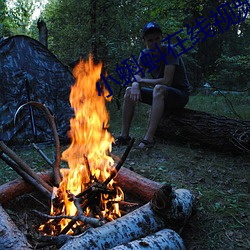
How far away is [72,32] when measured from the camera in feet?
23.1

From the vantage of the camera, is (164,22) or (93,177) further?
(164,22)

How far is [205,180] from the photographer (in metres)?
3.09

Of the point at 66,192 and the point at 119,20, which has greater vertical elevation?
the point at 119,20

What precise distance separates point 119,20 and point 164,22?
130 centimetres

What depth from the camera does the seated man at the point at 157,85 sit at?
402cm

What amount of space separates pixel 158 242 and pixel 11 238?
96cm

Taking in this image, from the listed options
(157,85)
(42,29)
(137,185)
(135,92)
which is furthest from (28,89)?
(137,185)

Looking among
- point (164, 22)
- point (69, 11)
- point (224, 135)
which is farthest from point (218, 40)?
point (224, 135)

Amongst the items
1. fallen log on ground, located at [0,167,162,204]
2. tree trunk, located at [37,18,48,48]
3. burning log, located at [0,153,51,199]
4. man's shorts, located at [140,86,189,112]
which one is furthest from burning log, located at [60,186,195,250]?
tree trunk, located at [37,18,48,48]

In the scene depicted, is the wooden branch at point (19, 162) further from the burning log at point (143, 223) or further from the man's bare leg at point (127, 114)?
the man's bare leg at point (127, 114)

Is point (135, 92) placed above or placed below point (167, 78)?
below

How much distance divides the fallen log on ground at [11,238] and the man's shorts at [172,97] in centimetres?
297

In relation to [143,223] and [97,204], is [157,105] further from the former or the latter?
[143,223]

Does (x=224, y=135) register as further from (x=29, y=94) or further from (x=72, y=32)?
(x=72, y=32)
